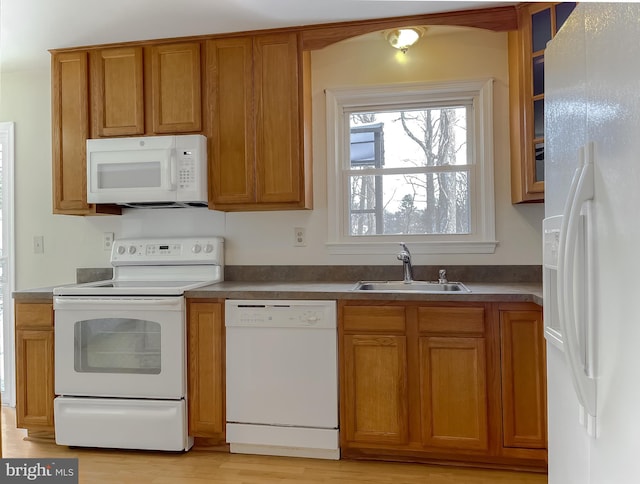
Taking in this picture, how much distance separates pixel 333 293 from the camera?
2320 mm

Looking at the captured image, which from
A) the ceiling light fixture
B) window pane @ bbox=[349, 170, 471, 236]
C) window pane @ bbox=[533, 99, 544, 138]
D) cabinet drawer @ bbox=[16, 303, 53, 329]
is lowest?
cabinet drawer @ bbox=[16, 303, 53, 329]

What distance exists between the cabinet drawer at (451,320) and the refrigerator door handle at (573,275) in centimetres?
112

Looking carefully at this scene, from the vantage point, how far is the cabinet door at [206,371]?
241 centimetres

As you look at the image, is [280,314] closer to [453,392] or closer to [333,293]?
[333,293]

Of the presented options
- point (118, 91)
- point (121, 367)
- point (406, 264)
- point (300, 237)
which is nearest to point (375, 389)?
point (406, 264)

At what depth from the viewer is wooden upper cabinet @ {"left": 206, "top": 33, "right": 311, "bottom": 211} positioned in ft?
8.73

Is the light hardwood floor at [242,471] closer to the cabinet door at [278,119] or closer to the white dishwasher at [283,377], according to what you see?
the white dishwasher at [283,377]

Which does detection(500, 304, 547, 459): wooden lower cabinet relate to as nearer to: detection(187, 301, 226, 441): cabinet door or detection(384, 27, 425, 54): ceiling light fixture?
detection(187, 301, 226, 441): cabinet door

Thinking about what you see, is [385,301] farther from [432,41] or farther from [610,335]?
[432,41]

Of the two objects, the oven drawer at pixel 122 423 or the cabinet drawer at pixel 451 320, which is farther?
the oven drawer at pixel 122 423

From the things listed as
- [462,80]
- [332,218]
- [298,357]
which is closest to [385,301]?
[298,357]

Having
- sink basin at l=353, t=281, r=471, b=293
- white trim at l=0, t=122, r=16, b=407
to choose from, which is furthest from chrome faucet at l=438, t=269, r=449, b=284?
white trim at l=0, t=122, r=16, b=407

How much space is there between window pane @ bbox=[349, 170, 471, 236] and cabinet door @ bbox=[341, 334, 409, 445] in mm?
864

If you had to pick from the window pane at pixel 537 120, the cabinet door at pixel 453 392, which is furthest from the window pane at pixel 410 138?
the cabinet door at pixel 453 392
